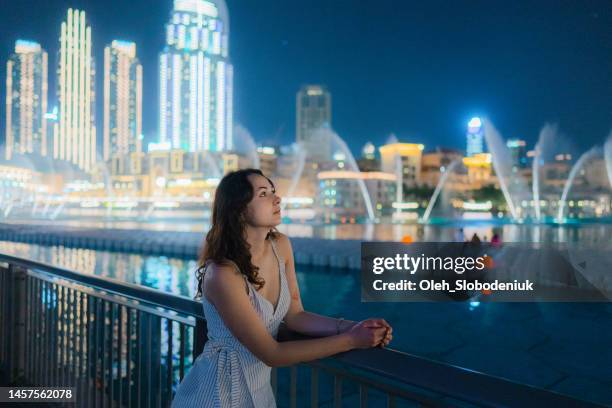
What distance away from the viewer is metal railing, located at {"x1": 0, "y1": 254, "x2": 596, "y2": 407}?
4.02ft

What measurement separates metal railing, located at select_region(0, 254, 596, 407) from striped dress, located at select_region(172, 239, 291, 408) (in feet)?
0.55

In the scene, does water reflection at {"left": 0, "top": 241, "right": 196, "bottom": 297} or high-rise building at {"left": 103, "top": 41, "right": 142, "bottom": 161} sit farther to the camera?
high-rise building at {"left": 103, "top": 41, "right": 142, "bottom": 161}

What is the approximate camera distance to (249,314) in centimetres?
143

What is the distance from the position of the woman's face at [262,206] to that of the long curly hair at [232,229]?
0.06ft

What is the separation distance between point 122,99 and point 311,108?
58.9 meters

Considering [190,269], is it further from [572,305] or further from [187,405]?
[187,405]

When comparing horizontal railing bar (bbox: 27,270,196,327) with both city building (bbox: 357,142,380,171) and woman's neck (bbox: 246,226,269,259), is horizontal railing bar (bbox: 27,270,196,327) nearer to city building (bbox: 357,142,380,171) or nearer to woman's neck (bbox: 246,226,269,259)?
woman's neck (bbox: 246,226,269,259)

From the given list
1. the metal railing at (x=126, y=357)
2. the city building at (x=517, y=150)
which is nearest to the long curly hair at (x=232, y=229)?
the metal railing at (x=126, y=357)

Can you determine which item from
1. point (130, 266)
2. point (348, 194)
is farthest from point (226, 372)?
point (348, 194)

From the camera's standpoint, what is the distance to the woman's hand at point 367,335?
1440 mm

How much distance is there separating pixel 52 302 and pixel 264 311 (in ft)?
7.98

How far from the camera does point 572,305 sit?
9.50 m

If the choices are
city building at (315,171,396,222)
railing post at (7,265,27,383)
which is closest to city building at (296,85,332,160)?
city building at (315,171,396,222)

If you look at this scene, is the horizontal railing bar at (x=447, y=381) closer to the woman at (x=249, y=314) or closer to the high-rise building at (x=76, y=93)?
the woman at (x=249, y=314)
